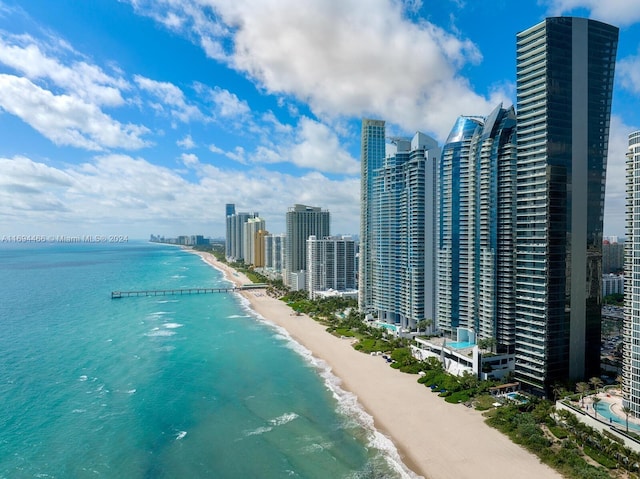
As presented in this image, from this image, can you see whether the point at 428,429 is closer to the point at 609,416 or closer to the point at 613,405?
the point at 609,416

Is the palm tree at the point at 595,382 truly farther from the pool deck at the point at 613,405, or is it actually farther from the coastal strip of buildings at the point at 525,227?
the coastal strip of buildings at the point at 525,227

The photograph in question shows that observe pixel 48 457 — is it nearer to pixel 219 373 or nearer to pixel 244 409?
pixel 244 409

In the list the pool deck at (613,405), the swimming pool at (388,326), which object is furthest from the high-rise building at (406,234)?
the pool deck at (613,405)

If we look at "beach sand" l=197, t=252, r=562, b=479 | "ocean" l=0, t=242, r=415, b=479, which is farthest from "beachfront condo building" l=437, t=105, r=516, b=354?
"ocean" l=0, t=242, r=415, b=479

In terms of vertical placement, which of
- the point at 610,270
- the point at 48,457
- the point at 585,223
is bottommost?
the point at 48,457

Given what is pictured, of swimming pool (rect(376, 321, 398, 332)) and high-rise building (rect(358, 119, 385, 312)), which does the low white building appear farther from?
high-rise building (rect(358, 119, 385, 312))

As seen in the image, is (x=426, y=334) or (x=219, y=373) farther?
(x=426, y=334)

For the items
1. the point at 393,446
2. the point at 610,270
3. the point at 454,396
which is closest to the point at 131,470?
the point at 393,446
